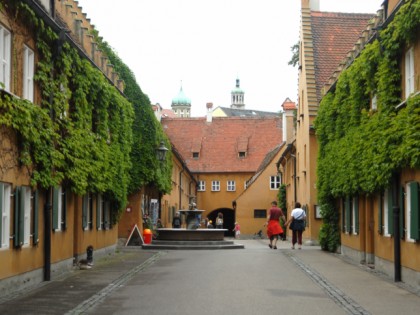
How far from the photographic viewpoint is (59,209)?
21578mm

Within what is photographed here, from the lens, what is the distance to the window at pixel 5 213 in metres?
15.4

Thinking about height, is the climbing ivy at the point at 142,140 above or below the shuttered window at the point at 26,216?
above

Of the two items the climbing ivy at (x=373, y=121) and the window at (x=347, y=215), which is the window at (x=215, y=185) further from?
the window at (x=347, y=215)

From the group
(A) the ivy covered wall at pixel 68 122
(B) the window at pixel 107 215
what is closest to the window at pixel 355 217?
(A) the ivy covered wall at pixel 68 122

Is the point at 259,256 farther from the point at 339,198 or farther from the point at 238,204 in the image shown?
the point at 238,204

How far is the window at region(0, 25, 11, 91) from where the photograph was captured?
52.4 feet

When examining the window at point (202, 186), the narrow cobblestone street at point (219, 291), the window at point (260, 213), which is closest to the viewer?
the narrow cobblestone street at point (219, 291)

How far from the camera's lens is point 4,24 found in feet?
52.4

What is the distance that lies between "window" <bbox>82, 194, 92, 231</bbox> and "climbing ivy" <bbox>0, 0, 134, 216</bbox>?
2.02ft

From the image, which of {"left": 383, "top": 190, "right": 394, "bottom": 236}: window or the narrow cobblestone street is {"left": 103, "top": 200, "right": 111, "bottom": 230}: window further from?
{"left": 383, "top": 190, "right": 394, "bottom": 236}: window

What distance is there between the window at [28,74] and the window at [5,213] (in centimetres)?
264

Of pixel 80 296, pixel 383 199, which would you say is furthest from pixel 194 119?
pixel 80 296

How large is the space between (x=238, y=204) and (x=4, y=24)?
182 ft

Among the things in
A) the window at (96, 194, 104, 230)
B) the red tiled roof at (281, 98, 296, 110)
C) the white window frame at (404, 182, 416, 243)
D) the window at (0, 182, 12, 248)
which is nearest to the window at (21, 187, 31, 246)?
the window at (0, 182, 12, 248)
